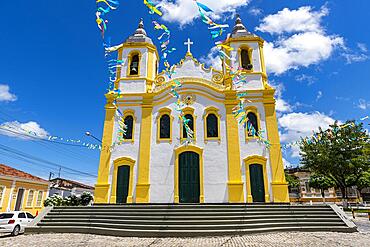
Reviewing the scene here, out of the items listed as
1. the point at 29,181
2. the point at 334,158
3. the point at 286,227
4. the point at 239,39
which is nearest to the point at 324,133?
the point at 334,158

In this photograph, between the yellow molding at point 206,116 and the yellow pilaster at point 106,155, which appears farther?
the yellow molding at point 206,116

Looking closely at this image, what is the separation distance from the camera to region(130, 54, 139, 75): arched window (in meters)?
18.9

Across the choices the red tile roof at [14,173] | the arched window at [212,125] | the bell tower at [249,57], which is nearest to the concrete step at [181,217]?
the arched window at [212,125]

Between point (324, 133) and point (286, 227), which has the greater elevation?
point (324, 133)

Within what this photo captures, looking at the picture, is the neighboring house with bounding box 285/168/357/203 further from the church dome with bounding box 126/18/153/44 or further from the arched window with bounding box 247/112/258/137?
the church dome with bounding box 126/18/153/44

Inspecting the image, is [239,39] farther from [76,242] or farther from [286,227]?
[76,242]

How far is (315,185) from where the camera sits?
33562 millimetres

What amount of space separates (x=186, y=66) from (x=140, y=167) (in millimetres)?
8025

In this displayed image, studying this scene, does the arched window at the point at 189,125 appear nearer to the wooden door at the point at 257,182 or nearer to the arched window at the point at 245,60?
the wooden door at the point at 257,182

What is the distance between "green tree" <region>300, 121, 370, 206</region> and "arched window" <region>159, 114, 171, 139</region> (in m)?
13.6

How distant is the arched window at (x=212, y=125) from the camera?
1670 centimetres

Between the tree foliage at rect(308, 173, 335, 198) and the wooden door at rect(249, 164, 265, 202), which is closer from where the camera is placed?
the wooden door at rect(249, 164, 265, 202)

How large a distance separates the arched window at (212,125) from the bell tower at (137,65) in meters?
4.81

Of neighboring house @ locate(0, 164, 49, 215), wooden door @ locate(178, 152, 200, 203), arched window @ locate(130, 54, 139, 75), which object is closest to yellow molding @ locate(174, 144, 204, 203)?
wooden door @ locate(178, 152, 200, 203)
